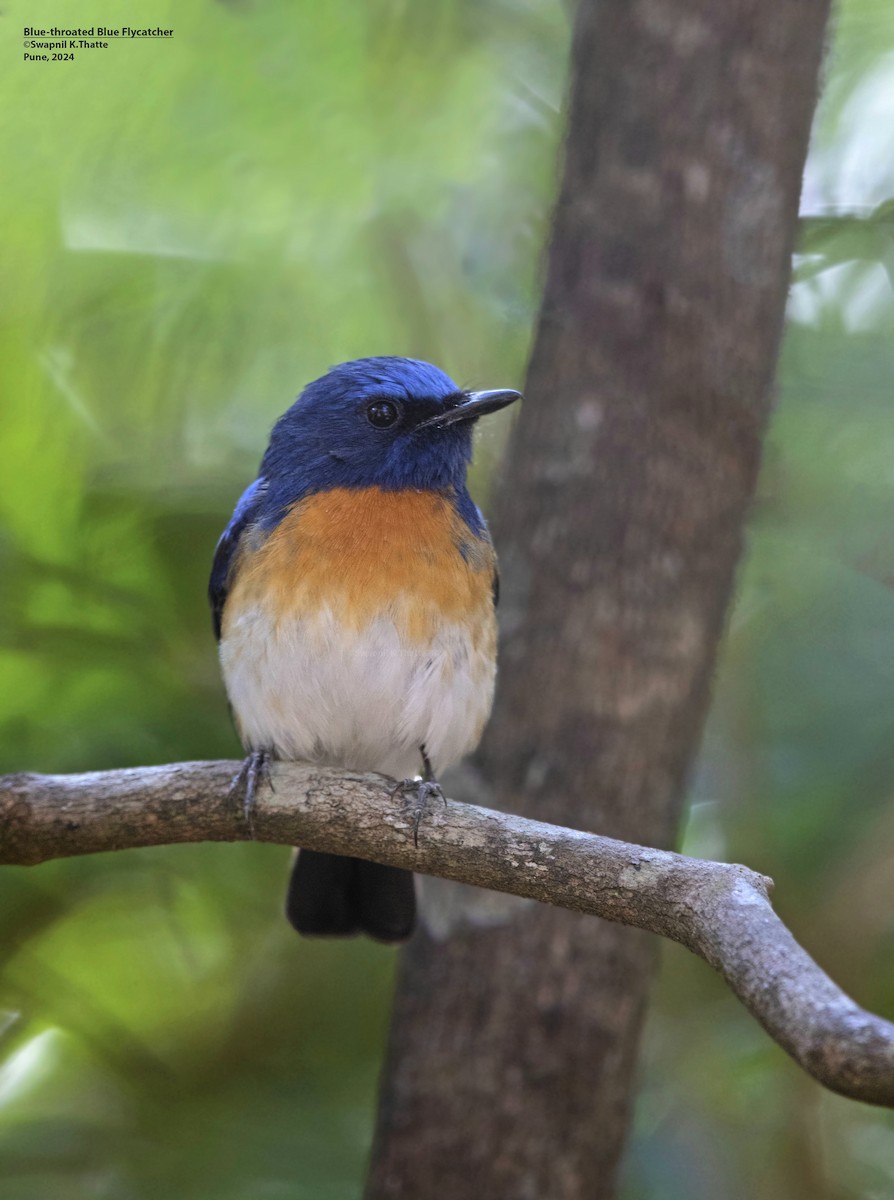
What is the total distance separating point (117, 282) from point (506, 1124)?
3.33m

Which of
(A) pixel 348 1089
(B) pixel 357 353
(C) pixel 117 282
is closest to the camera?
(A) pixel 348 1089

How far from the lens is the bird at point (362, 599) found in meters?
3.61

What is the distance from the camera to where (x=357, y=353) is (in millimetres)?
5176

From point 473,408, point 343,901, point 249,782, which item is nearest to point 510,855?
point 249,782

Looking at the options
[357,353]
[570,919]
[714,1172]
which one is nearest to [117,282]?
[357,353]

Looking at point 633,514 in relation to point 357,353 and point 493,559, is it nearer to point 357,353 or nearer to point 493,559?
point 493,559

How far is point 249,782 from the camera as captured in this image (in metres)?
3.16

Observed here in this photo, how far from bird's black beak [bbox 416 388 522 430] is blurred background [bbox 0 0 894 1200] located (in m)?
1.10

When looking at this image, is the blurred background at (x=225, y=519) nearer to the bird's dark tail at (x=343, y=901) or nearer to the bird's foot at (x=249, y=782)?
the bird's dark tail at (x=343, y=901)

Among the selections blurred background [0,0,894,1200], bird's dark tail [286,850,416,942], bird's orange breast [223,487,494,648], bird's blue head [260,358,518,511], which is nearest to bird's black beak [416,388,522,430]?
bird's blue head [260,358,518,511]

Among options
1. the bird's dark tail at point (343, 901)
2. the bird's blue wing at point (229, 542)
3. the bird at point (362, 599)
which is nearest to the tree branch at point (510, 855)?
the bird at point (362, 599)

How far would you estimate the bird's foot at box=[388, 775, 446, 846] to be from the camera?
2.80 m

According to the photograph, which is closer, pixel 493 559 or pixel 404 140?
pixel 493 559

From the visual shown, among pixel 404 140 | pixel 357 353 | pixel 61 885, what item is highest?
pixel 404 140
